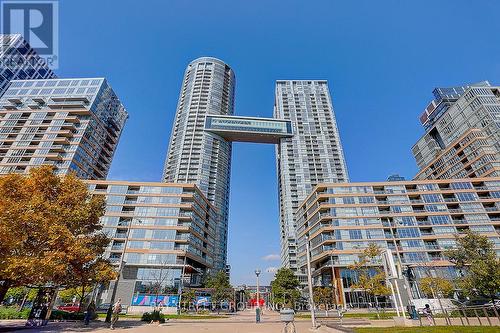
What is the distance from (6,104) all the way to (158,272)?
78658mm

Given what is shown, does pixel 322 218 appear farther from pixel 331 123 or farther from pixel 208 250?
pixel 331 123

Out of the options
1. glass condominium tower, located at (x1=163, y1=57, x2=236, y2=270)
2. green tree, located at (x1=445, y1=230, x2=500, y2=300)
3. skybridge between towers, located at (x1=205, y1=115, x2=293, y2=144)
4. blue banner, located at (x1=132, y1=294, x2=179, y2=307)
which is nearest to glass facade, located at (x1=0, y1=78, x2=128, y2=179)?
glass condominium tower, located at (x1=163, y1=57, x2=236, y2=270)

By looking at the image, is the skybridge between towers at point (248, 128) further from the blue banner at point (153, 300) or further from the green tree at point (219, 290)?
the blue banner at point (153, 300)

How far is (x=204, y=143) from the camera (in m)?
112

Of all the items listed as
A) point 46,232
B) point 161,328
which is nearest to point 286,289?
point 161,328

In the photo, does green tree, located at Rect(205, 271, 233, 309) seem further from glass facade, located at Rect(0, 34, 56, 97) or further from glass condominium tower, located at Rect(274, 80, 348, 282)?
glass facade, located at Rect(0, 34, 56, 97)

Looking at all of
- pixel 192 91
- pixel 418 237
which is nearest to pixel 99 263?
pixel 418 237

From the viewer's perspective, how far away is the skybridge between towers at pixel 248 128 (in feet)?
384

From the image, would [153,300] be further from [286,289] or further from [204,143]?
[204,143]

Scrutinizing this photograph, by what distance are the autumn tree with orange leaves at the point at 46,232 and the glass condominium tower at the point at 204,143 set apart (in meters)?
81.3

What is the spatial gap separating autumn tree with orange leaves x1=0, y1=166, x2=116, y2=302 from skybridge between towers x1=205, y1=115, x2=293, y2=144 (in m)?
96.8

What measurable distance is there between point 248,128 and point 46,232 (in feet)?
364

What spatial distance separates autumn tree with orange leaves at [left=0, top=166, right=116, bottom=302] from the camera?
14594 mm

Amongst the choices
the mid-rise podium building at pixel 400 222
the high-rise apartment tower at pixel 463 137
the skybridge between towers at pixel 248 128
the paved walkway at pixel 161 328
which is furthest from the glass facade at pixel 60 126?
the high-rise apartment tower at pixel 463 137
